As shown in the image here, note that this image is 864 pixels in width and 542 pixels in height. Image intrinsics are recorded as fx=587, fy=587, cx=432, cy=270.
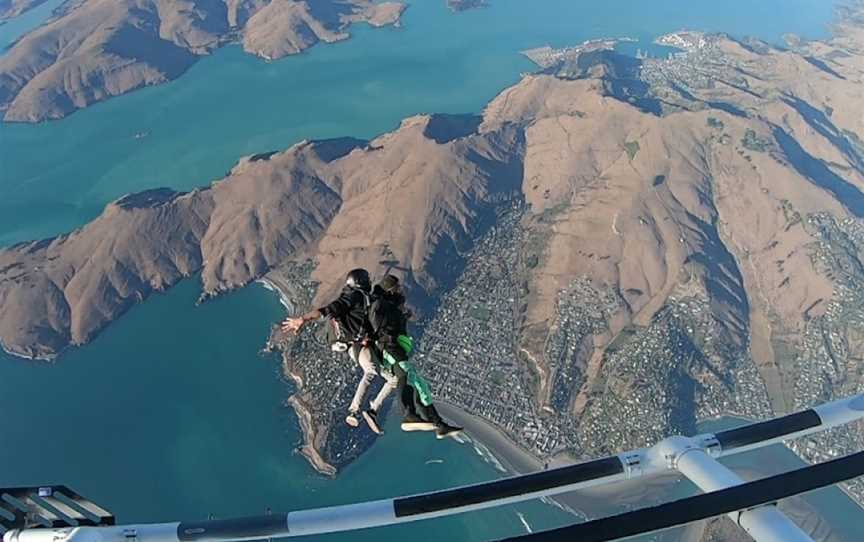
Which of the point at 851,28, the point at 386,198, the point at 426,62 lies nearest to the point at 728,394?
the point at 386,198

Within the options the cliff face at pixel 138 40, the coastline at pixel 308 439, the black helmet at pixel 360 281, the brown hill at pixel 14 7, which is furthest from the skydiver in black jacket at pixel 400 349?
the brown hill at pixel 14 7

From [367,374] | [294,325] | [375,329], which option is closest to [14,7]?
[367,374]

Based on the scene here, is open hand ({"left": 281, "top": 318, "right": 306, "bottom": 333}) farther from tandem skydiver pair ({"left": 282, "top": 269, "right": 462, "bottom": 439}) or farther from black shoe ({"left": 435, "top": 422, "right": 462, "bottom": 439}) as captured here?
black shoe ({"left": 435, "top": 422, "right": 462, "bottom": 439})

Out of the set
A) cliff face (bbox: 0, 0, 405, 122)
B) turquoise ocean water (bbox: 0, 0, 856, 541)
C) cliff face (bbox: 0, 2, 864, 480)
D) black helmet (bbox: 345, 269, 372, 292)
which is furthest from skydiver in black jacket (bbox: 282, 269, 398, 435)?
cliff face (bbox: 0, 0, 405, 122)

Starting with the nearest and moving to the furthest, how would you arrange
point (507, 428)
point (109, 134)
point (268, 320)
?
1. point (507, 428)
2. point (268, 320)
3. point (109, 134)

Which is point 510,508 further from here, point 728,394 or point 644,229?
point 644,229

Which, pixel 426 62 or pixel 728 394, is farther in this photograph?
pixel 426 62

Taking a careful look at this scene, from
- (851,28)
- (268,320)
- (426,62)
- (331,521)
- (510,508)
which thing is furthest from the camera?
(851,28)
